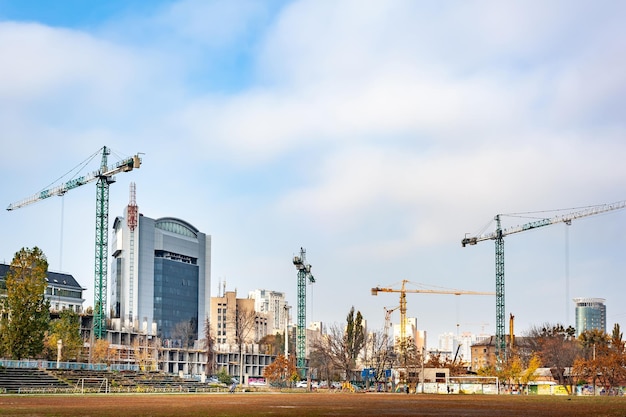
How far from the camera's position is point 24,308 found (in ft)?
327

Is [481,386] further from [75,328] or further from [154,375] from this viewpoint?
[75,328]

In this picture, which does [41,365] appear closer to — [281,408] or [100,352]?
[100,352]

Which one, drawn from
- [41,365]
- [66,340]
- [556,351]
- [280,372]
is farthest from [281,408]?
→ [556,351]

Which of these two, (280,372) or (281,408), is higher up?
(281,408)

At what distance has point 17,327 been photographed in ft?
325

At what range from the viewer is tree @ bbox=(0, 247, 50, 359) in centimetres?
9938

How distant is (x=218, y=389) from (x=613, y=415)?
269 feet

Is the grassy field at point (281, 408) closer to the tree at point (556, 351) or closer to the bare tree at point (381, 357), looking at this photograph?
the bare tree at point (381, 357)

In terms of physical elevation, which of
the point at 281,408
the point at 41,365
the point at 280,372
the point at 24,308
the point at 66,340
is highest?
the point at 24,308

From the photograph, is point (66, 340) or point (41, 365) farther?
point (66, 340)

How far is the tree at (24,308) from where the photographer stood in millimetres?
99375

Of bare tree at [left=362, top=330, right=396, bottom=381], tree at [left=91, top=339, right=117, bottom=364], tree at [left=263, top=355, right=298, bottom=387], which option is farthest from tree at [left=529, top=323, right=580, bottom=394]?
tree at [left=91, top=339, right=117, bottom=364]

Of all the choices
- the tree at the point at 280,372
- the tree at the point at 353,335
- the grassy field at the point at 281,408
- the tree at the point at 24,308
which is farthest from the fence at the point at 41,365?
the tree at the point at 353,335

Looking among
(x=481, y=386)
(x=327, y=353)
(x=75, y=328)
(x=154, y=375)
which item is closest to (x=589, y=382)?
(x=481, y=386)
